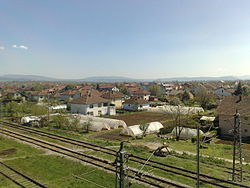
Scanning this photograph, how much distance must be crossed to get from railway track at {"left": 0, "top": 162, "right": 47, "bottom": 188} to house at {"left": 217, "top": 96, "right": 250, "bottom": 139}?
2758cm

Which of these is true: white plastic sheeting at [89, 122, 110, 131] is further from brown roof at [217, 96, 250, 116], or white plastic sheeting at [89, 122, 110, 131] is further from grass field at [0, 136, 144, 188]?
brown roof at [217, 96, 250, 116]

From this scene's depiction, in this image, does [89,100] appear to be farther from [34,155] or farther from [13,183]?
[13,183]

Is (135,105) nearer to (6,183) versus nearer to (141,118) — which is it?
(141,118)

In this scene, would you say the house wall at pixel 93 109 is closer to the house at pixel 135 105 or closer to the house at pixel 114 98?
the house at pixel 135 105

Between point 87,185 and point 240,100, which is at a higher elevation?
point 240,100

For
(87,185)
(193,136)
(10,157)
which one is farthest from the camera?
(193,136)

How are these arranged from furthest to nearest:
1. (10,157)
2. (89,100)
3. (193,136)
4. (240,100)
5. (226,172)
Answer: (89,100), (240,100), (193,136), (10,157), (226,172)

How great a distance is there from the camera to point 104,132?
36.4 m

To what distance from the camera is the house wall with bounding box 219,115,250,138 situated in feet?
104

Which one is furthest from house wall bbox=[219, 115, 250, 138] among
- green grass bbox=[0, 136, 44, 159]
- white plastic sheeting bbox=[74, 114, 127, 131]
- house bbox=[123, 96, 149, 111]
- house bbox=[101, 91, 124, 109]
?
house bbox=[101, 91, 124, 109]

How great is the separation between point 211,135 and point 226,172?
14.7 metres

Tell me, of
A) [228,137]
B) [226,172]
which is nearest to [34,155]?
[226,172]

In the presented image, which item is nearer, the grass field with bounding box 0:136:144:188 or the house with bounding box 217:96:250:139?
the grass field with bounding box 0:136:144:188

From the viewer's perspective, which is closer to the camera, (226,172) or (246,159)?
(226,172)
